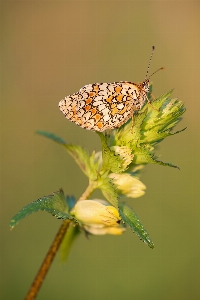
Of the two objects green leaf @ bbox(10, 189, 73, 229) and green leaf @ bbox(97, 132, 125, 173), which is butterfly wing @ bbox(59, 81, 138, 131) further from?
green leaf @ bbox(10, 189, 73, 229)

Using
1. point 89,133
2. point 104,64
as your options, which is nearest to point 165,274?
point 89,133

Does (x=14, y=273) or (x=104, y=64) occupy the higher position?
(x=104, y=64)

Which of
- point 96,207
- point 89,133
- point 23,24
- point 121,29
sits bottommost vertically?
point 96,207

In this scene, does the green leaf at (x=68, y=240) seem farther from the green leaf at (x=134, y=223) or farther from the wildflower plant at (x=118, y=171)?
the green leaf at (x=134, y=223)

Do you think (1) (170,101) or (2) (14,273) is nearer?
(1) (170,101)

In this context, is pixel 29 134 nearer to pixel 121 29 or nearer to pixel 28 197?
pixel 28 197

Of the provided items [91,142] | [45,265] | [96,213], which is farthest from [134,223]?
[91,142]

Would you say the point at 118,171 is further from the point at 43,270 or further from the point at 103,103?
the point at 43,270

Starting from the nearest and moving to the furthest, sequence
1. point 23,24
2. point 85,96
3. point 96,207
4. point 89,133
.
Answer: point 96,207 → point 85,96 → point 89,133 → point 23,24

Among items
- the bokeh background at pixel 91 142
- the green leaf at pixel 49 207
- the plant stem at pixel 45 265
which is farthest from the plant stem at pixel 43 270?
the bokeh background at pixel 91 142
